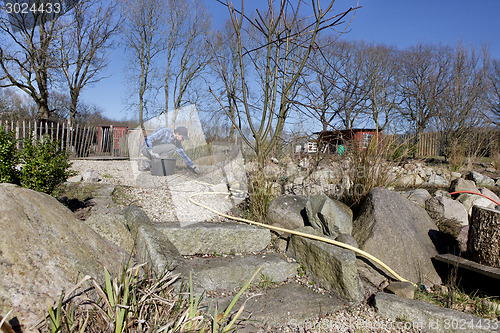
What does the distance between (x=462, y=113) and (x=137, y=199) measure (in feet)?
45.2

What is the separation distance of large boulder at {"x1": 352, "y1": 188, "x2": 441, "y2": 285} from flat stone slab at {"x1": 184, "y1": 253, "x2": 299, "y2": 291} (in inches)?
32.8

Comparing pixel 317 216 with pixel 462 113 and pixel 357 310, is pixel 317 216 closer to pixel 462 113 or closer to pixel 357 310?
pixel 357 310

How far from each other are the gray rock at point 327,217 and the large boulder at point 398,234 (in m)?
0.19

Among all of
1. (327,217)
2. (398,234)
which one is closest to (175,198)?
(327,217)

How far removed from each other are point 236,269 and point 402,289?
1352 mm

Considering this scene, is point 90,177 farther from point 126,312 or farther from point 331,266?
point 126,312

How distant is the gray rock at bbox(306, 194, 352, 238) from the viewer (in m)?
2.99

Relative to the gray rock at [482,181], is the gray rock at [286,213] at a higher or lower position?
→ lower

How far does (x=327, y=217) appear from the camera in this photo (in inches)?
117

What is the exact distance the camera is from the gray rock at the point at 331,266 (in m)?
2.38

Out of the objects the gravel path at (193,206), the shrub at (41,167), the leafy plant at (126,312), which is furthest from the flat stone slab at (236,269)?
the shrub at (41,167)

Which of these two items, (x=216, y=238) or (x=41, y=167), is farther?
(x=41, y=167)

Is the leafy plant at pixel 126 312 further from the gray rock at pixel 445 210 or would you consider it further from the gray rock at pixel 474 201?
the gray rock at pixel 474 201

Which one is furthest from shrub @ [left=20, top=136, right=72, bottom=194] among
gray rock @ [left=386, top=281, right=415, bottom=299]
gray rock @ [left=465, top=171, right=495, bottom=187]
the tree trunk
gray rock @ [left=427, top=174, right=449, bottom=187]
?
gray rock @ [left=465, top=171, right=495, bottom=187]
